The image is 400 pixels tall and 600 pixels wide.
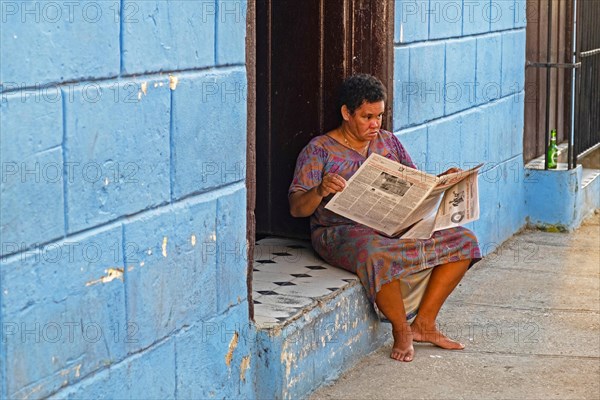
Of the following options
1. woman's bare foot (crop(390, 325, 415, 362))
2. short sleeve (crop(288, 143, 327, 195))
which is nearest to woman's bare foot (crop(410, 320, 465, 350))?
woman's bare foot (crop(390, 325, 415, 362))

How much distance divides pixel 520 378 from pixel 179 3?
210 centimetres

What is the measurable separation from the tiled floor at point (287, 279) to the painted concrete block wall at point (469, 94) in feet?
2.52

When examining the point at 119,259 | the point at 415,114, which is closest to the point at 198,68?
the point at 119,259

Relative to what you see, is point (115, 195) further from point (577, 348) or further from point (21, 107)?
point (577, 348)

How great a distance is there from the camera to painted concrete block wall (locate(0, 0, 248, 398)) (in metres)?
2.90

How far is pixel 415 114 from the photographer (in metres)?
5.77

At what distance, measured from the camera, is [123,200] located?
3359mm

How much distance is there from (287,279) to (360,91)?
837mm

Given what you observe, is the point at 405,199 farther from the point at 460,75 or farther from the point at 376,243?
the point at 460,75

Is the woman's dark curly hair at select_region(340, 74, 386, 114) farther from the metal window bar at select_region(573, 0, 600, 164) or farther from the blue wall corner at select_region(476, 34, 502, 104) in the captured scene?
the metal window bar at select_region(573, 0, 600, 164)

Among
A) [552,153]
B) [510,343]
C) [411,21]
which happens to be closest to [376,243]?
[510,343]

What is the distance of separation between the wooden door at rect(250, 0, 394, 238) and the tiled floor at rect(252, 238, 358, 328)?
8.3 inches

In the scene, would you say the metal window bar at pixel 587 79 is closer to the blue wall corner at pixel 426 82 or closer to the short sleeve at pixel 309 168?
the blue wall corner at pixel 426 82

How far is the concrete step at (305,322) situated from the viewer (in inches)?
165
